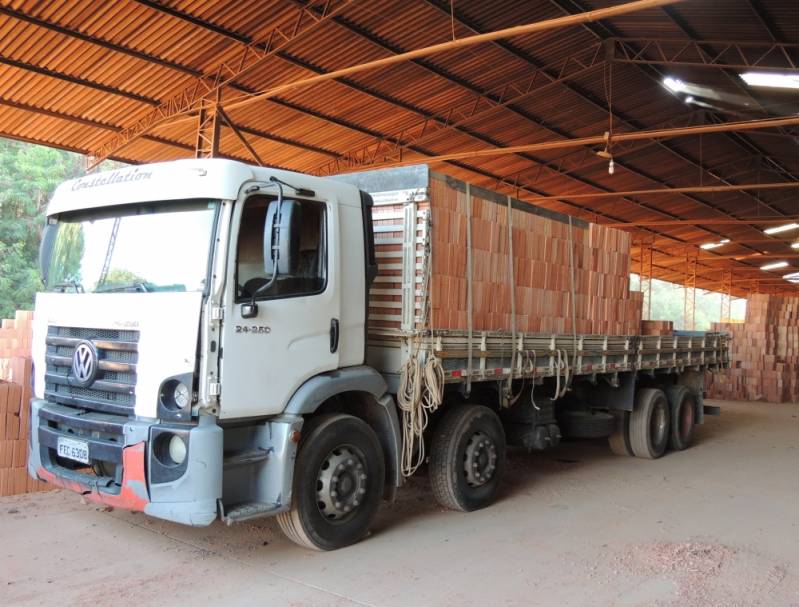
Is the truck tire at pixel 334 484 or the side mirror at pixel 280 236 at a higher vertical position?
the side mirror at pixel 280 236

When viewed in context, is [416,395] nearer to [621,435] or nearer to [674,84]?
[621,435]

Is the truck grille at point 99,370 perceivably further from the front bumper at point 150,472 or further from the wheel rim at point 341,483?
the wheel rim at point 341,483

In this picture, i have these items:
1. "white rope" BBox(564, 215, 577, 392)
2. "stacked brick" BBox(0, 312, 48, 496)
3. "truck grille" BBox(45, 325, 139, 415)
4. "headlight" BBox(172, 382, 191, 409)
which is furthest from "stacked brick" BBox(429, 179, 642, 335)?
"stacked brick" BBox(0, 312, 48, 496)

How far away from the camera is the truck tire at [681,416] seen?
10.2 m

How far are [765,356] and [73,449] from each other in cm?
1952

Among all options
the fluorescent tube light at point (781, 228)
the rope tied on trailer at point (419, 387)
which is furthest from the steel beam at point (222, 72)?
the fluorescent tube light at point (781, 228)

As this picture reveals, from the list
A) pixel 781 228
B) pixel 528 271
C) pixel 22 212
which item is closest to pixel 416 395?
pixel 528 271

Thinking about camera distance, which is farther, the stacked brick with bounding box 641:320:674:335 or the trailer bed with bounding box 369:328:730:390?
the stacked brick with bounding box 641:320:674:335

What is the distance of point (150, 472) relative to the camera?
13.9ft

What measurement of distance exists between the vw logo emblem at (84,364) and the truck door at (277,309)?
2.99 feet

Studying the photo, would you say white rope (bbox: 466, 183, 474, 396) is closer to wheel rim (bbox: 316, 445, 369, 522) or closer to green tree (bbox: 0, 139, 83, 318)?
wheel rim (bbox: 316, 445, 369, 522)

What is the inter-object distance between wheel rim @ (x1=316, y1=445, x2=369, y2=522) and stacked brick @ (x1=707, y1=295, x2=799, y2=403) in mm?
16803

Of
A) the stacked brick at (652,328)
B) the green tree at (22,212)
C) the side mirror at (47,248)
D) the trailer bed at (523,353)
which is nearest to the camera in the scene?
the side mirror at (47,248)

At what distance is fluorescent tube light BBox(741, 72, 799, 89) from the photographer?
1297cm
